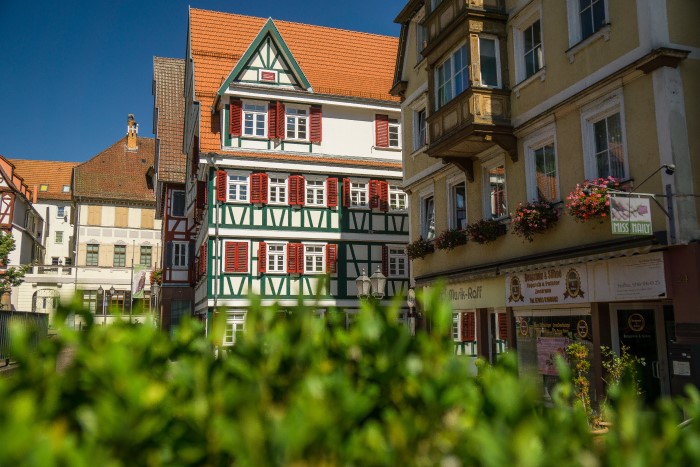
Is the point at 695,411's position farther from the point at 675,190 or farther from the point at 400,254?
the point at 400,254

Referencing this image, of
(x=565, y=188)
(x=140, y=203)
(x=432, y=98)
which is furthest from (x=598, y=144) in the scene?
(x=140, y=203)

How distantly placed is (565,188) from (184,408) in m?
12.8

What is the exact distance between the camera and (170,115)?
1657 inches

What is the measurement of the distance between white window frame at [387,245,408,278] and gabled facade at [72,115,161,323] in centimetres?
3183

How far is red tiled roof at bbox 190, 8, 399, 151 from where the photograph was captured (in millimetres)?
30281

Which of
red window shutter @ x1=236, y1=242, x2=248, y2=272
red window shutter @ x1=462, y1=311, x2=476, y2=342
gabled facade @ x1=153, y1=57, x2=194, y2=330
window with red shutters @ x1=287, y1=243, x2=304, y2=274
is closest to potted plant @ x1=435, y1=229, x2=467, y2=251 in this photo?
red window shutter @ x1=462, y1=311, x2=476, y2=342

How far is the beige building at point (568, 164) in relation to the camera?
11133 millimetres

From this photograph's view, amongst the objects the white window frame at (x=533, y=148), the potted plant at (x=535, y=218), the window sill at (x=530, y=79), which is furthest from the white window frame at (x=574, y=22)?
the potted plant at (x=535, y=218)

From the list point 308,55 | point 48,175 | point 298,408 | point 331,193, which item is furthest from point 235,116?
point 48,175

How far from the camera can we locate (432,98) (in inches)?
690

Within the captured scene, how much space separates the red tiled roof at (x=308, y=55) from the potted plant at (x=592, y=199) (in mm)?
18504

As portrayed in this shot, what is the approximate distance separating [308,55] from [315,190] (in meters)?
7.21

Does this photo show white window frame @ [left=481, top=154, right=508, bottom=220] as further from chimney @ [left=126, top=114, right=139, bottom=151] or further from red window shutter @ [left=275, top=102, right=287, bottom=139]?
chimney @ [left=126, top=114, right=139, bottom=151]

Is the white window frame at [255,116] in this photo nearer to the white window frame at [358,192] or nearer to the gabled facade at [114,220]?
the white window frame at [358,192]
